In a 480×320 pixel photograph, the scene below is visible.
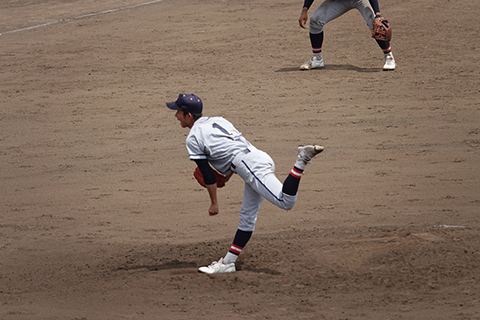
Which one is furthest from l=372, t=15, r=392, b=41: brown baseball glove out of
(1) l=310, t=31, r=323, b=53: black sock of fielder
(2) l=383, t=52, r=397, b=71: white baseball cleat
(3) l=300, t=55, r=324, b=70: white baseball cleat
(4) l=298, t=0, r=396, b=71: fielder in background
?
(3) l=300, t=55, r=324, b=70: white baseball cleat

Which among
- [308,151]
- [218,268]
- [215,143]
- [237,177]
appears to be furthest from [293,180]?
[237,177]

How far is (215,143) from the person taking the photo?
16.1ft

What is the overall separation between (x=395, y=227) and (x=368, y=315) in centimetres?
183

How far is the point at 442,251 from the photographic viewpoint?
5.21m

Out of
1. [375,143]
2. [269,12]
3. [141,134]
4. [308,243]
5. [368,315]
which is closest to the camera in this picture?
[368,315]

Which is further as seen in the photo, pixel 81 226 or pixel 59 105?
pixel 59 105

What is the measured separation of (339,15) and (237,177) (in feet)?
14.3

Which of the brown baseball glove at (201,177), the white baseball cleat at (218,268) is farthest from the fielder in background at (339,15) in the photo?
the white baseball cleat at (218,268)

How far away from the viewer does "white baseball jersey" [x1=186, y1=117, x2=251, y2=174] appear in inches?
192

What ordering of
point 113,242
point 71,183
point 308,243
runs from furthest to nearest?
point 71,183 → point 113,242 → point 308,243

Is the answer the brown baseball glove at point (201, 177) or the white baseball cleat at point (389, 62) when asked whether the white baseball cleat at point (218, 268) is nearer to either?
the brown baseball glove at point (201, 177)

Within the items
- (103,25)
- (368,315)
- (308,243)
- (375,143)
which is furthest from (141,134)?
(103,25)

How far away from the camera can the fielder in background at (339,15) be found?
33.1 feet

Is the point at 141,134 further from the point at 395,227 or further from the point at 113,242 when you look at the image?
the point at 395,227
